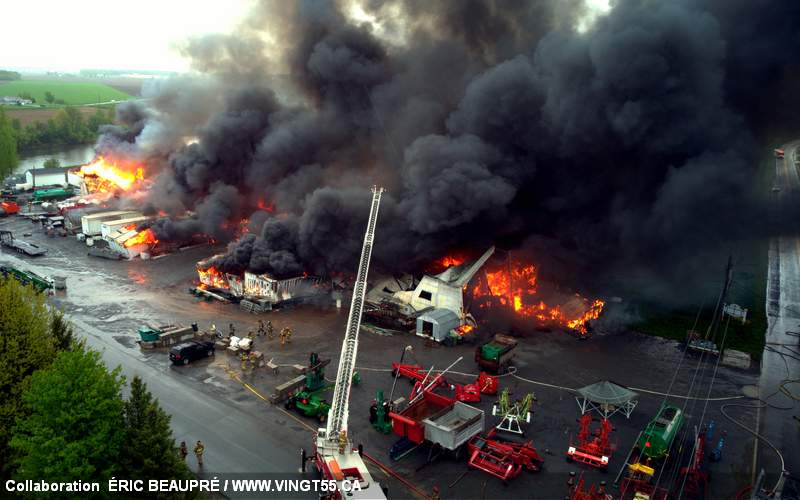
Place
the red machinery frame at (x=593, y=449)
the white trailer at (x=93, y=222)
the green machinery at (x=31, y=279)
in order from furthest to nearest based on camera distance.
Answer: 1. the white trailer at (x=93, y=222)
2. the green machinery at (x=31, y=279)
3. the red machinery frame at (x=593, y=449)

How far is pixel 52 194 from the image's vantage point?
59906 millimetres

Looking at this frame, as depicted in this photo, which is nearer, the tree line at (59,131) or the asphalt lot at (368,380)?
the asphalt lot at (368,380)

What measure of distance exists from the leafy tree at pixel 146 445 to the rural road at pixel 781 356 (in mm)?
16741

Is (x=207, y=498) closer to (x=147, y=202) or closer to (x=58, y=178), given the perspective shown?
(x=147, y=202)

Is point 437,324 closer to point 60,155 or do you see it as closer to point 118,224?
point 118,224

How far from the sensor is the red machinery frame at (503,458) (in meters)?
17.5

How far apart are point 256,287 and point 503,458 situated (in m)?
20.3

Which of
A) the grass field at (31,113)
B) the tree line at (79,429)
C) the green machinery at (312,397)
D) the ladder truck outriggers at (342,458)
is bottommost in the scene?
the green machinery at (312,397)

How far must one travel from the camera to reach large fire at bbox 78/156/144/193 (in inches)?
2271

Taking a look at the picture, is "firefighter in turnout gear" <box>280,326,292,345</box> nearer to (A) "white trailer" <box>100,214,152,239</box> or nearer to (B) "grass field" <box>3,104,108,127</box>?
(A) "white trailer" <box>100,214,152,239</box>

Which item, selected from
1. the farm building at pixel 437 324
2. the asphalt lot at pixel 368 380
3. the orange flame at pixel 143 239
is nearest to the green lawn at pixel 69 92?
the orange flame at pixel 143 239

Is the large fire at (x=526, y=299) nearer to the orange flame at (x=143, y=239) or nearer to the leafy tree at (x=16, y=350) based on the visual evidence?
the leafy tree at (x=16, y=350)

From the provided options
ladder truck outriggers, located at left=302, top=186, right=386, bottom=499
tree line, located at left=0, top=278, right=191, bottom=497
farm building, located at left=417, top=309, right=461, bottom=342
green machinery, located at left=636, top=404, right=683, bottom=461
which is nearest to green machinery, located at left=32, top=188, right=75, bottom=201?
farm building, located at left=417, top=309, right=461, bottom=342

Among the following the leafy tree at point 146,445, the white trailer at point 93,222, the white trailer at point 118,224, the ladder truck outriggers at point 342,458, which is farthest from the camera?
the white trailer at point 93,222
